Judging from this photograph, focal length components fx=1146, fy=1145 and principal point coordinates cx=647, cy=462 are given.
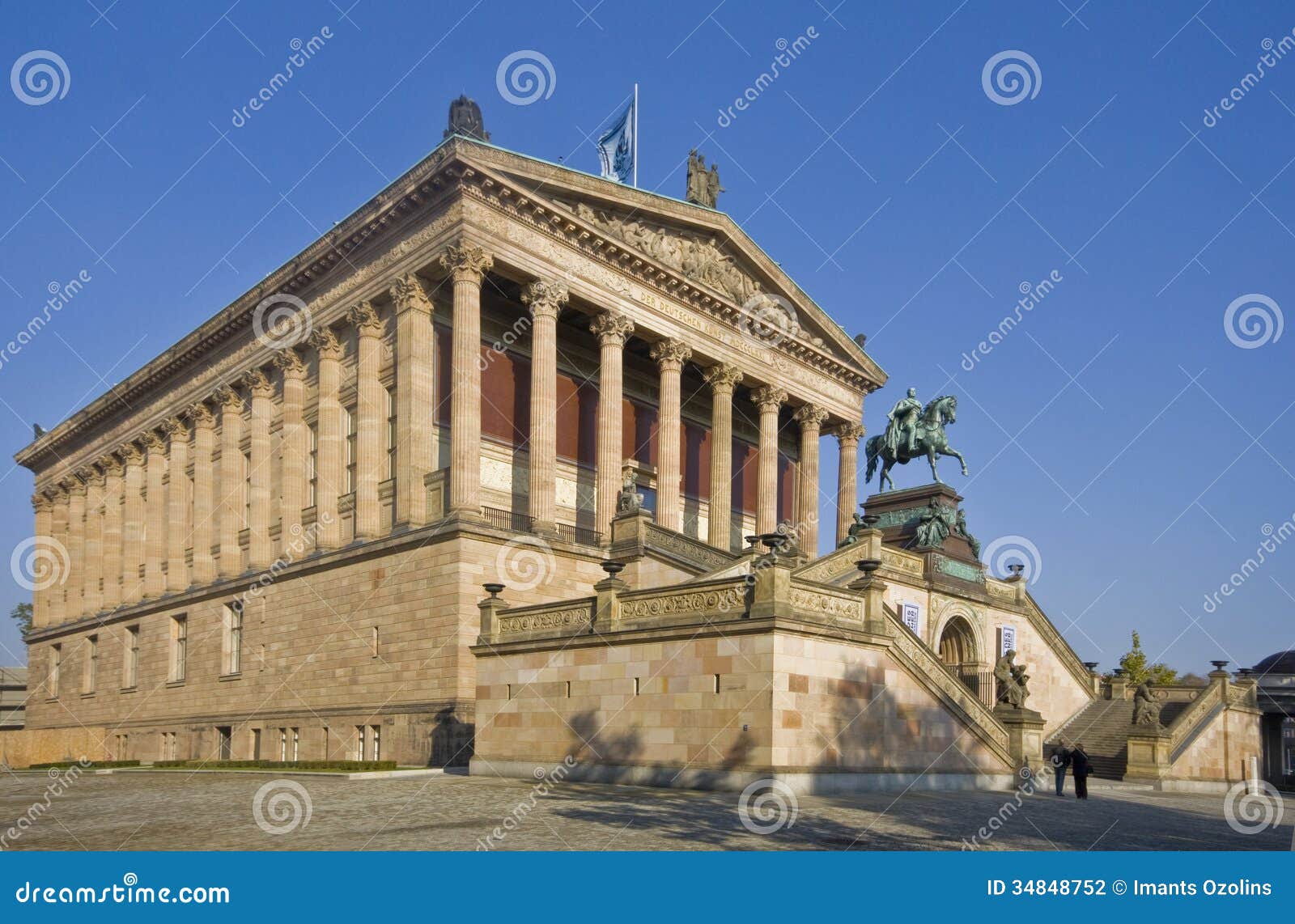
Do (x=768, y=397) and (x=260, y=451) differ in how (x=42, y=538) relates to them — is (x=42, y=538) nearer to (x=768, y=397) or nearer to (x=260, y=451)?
(x=260, y=451)

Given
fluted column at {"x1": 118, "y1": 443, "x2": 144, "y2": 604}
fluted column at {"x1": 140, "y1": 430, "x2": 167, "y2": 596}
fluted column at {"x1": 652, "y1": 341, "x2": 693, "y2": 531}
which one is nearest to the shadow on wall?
fluted column at {"x1": 652, "y1": 341, "x2": 693, "y2": 531}

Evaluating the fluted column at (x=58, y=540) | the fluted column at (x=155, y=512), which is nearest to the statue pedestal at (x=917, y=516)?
the fluted column at (x=155, y=512)

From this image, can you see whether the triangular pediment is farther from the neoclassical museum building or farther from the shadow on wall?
the shadow on wall

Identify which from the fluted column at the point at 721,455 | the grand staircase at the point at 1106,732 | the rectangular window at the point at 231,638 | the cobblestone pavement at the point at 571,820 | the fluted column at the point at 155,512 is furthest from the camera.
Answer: the fluted column at the point at 155,512

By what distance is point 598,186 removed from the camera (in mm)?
44344

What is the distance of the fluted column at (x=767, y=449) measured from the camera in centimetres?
5366

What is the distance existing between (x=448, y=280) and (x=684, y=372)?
1550 centimetres

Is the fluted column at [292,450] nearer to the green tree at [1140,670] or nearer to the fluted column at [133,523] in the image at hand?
the fluted column at [133,523]

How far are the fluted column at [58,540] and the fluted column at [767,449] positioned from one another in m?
46.6

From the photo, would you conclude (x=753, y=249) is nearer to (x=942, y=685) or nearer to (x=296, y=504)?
(x=296, y=504)

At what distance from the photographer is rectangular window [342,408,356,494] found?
152 feet

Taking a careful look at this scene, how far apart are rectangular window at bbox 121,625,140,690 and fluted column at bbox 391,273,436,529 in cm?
2697

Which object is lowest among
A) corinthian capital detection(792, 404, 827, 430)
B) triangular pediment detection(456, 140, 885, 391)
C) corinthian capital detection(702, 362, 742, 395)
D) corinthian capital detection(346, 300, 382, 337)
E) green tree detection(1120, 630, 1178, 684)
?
green tree detection(1120, 630, 1178, 684)

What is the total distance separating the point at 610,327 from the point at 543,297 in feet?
A: 12.5
